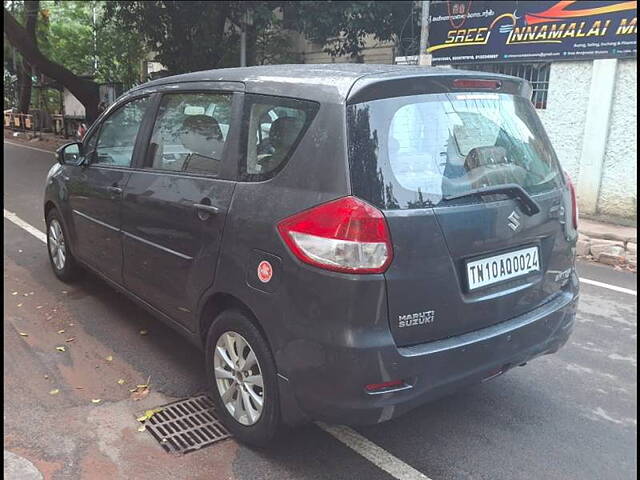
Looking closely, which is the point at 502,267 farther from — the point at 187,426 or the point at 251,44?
the point at 251,44

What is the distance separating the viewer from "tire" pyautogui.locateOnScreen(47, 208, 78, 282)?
5098 mm

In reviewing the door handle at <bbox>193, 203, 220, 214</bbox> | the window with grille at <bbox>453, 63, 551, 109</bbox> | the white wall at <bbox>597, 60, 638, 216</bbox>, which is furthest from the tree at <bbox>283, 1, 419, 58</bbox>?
the door handle at <bbox>193, 203, 220, 214</bbox>

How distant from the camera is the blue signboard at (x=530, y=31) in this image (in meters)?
8.65

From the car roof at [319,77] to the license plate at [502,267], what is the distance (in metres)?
0.89

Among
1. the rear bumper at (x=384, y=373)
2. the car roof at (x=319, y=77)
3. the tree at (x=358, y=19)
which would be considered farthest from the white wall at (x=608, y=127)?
the rear bumper at (x=384, y=373)

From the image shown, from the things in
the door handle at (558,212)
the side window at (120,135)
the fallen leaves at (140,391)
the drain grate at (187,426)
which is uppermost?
the side window at (120,135)

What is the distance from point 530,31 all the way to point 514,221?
26.4 feet

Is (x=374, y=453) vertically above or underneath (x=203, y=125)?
underneath

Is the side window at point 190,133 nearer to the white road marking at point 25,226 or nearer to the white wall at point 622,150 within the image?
the white road marking at point 25,226

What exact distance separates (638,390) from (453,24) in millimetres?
8679

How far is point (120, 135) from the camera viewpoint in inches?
165

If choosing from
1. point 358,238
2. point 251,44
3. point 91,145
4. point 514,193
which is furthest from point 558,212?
point 251,44

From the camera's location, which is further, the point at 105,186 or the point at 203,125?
Result: the point at 105,186

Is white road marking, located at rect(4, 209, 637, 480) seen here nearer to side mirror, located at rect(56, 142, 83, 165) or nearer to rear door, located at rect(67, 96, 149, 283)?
rear door, located at rect(67, 96, 149, 283)
